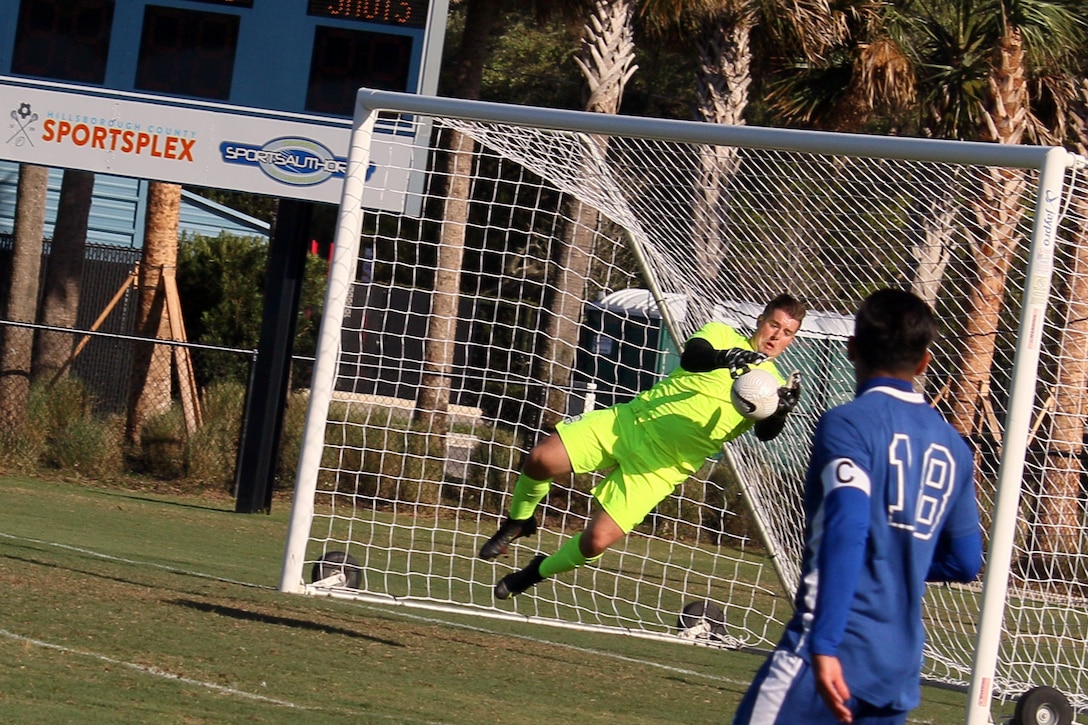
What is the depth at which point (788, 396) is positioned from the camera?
6918 millimetres

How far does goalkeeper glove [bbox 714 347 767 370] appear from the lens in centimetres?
702

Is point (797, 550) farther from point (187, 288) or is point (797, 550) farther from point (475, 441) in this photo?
point (187, 288)

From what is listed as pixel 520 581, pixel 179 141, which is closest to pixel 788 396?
pixel 520 581

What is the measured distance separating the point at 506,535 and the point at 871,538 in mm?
4298

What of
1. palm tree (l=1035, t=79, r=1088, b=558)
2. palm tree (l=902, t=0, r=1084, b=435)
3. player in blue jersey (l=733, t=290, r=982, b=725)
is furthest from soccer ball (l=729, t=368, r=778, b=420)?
palm tree (l=902, t=0, r=1084, b=435)

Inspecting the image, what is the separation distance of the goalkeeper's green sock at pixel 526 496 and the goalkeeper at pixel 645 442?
15 mm

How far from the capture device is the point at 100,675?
590 cm

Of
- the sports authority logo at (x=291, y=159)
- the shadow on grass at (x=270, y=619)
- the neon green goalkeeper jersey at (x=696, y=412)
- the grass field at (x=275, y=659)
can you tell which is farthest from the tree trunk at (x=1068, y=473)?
the sports authority logo at (x=291, y=159)

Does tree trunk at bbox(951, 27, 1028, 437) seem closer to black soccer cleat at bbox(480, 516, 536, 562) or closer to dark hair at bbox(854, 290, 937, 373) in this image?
black soccer cleat at bbox(480, 516, 536, 562)

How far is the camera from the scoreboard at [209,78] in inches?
537

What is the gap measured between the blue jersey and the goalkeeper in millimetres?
3693

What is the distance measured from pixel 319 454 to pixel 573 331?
11412mm

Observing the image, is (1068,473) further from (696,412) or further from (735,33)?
(735,33)

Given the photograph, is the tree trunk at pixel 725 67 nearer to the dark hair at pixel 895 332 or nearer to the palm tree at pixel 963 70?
the palm tree at pixel 963 70
